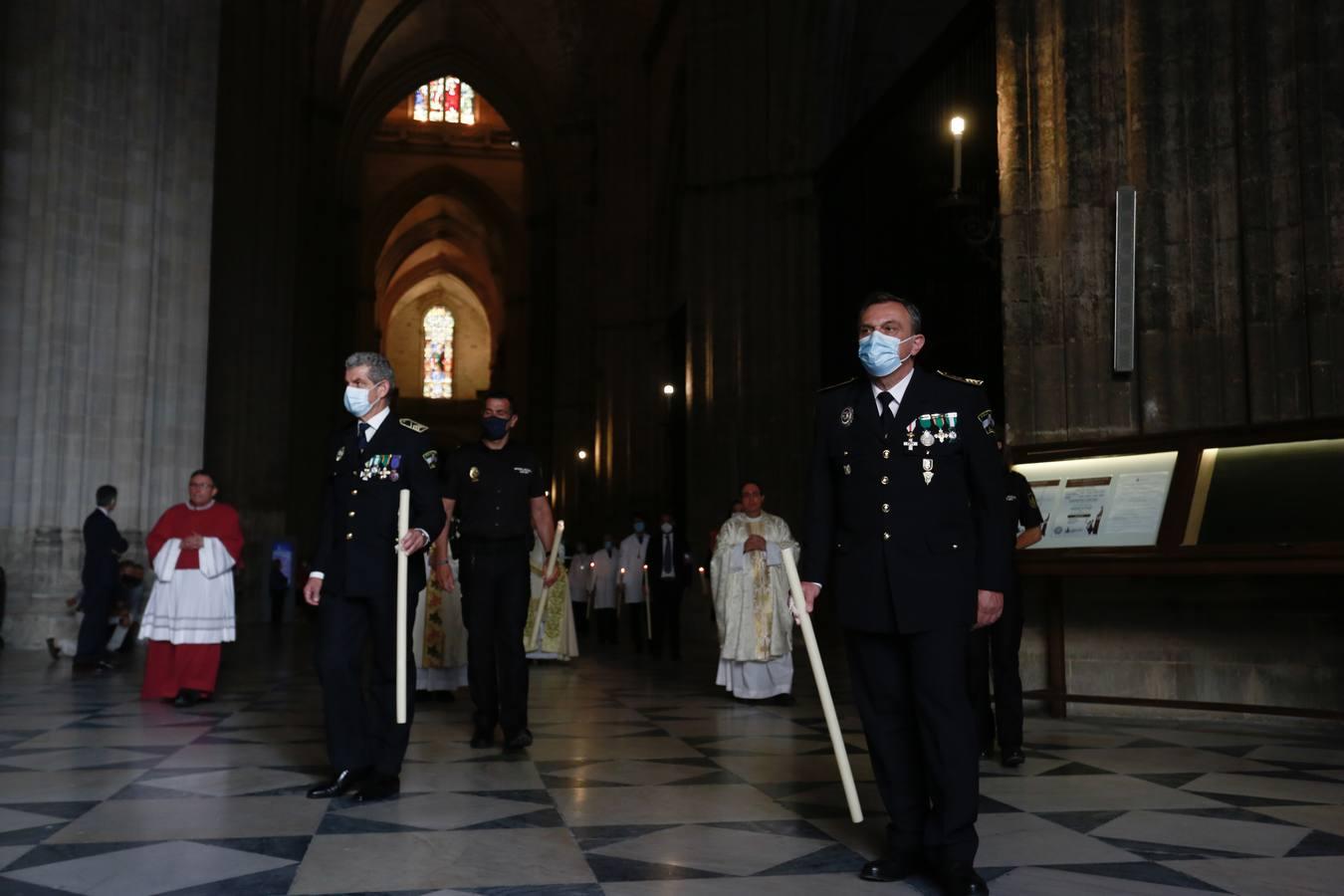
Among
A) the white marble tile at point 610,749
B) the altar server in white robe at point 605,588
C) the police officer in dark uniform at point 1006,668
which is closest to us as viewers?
the police officer in dark uniform at point 1006,668

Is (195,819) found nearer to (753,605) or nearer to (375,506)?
(375,506)

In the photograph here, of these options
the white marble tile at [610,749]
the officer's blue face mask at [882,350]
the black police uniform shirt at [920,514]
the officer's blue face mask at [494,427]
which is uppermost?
the officer's blue face mask at [494,427]

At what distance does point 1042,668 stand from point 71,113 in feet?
35.8

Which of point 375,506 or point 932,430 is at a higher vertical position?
point 932,430

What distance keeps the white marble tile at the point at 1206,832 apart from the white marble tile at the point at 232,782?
302 cm

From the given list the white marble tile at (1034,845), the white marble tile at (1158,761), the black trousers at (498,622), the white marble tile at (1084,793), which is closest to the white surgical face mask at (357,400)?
the black trousers at (498,622)

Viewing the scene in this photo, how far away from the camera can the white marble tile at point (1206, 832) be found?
3.90 m

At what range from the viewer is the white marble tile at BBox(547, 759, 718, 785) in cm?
523

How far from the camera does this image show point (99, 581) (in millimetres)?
11039

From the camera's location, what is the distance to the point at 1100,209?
8.15m

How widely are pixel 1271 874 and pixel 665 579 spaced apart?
1003 cm

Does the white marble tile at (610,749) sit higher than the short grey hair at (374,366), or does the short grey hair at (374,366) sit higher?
the short grey hair at (374,366)

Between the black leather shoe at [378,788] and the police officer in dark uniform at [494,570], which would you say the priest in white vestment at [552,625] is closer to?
the police officer in dark uniform at [494,570]

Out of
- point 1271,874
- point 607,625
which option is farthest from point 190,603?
point 607,625
